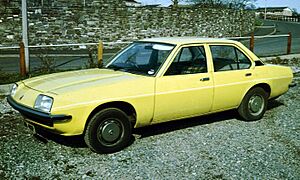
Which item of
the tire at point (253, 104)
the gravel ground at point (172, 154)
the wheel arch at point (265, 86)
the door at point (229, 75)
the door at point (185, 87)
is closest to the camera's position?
the gravel ground at point (172, 154)

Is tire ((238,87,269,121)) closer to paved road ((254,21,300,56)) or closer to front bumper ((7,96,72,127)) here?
front bumper ((7,96,72,127))

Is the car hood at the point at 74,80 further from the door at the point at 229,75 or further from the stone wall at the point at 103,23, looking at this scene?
the stone wall at the point at 103,23

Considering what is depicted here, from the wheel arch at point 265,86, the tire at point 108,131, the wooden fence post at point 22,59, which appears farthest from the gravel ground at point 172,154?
the wooden fence post at point 22,59

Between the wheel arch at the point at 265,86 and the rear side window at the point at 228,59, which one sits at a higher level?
the rear side window at the point at 228,59

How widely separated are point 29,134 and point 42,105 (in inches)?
49.1

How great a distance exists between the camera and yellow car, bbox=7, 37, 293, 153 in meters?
4.36

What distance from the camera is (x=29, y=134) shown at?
534 cm

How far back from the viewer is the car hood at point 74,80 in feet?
14.9

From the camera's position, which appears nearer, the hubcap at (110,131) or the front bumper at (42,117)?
the front bumper at (42,117)

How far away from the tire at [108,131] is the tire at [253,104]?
230cm

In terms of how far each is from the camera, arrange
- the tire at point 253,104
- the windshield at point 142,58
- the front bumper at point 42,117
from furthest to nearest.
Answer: the tire at point 253,104
the windshield at point 142,58
the front bumper at point 42,117

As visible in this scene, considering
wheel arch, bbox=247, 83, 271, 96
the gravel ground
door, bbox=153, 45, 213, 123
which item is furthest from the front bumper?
wheel arch, bbox=247, 83, 271, 96

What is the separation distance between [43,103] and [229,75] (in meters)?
2.94

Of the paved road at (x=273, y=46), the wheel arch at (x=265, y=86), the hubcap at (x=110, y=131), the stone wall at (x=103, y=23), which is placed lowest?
the hubcap at (x=110, y=131)
